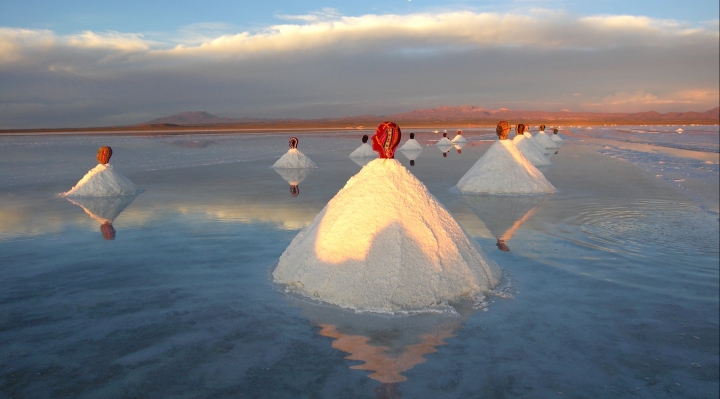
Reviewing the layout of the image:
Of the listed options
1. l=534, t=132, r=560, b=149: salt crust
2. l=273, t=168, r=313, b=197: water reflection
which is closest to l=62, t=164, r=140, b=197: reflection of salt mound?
l=273, t=168, r=313, b=197: water reflection

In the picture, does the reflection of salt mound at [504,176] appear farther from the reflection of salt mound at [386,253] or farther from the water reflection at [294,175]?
the reflection of salt mound at [386,253]

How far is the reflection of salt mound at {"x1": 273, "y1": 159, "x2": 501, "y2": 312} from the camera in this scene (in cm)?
620

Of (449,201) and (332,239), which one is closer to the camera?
(332,239)

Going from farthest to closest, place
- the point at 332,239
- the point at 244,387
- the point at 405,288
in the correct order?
the point at 332,239 → the point at 405,288 → the point at 244,387

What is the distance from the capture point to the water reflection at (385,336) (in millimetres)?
4570

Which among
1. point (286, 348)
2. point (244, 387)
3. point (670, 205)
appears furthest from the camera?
point (670, 205)

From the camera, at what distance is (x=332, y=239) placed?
6668mm

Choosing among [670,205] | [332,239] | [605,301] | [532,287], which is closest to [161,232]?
[332,239]

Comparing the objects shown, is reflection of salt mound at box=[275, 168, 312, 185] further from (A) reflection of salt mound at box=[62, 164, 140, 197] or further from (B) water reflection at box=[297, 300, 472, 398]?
(B) water reflection at box=[297, 300, 472, 398]

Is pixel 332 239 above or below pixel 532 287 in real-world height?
above

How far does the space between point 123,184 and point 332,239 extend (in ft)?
42.3

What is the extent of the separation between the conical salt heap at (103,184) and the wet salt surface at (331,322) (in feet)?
16.8

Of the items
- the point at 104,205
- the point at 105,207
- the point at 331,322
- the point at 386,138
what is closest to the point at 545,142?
the point at 104,205

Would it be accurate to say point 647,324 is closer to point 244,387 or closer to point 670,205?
point 244,387
